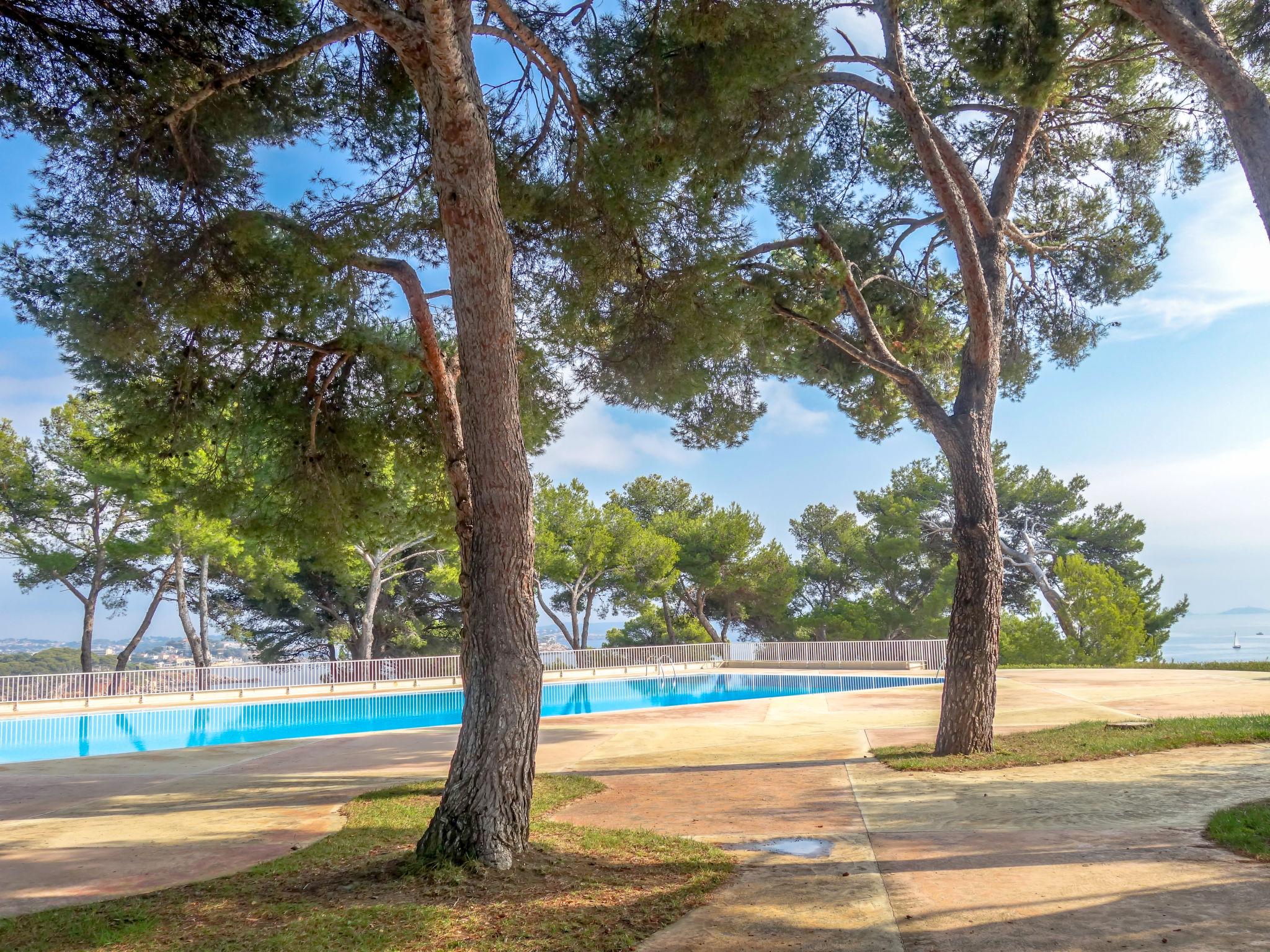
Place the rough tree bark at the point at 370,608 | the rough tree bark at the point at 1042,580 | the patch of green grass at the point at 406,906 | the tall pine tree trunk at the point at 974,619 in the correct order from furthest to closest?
the rough tree bark at the point at 370,608
the rough tree bark at the point at 1042,580
the tall pine tree trunk at the point at 974,619
the patch of green grass at the point at 406,906

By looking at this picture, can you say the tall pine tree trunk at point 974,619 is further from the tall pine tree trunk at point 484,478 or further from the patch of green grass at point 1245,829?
the tall pine tree trunk at point 484,478

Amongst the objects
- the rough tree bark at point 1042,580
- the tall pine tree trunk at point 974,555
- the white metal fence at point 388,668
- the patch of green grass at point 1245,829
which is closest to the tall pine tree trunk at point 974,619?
the tall pine tree trunk at point 974,555

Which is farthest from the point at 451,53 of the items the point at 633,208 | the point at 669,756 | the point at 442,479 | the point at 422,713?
the point at 422,713

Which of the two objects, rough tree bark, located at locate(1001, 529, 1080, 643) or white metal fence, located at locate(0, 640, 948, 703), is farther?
rough tree bark, located at locate(1001, 529, 1080, 643)

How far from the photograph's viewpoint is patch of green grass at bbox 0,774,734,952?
147 inches

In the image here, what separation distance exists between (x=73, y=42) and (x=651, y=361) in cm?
526

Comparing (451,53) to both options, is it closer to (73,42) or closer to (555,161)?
(555,161)

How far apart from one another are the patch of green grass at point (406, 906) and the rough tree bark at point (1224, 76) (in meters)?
4.58

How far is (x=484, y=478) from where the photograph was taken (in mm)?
5148

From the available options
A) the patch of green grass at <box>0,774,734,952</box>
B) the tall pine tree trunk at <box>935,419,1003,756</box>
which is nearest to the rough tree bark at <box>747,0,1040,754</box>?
the tall pine tree trunk at <box>935,419,1003,756</box>

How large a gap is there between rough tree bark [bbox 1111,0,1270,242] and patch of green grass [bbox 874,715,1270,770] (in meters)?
5.07

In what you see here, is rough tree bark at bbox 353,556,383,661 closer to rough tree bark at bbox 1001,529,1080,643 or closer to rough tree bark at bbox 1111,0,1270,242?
rough tree bark at bbox 1001,529,1080,643

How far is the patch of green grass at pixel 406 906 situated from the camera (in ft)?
12.2

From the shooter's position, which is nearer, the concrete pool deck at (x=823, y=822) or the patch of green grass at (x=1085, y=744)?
the concrete pool deck at (x=823, y=822)
